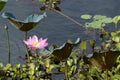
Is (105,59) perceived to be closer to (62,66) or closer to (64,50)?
(64,50)

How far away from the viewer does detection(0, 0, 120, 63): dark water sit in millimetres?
2676

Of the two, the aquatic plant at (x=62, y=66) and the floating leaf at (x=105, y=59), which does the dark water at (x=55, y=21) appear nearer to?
the aquatic plant at (x=62, y=66)

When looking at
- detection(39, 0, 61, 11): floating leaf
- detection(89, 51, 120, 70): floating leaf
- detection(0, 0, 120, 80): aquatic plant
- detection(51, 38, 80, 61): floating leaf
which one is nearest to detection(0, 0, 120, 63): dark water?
detection(39, 0, 61, 11): floating leaf

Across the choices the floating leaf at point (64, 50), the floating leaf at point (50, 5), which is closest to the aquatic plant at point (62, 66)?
the floating leaf at point (64, 50)

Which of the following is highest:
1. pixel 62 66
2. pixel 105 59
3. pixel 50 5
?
pixel 50 5

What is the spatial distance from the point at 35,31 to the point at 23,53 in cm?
28

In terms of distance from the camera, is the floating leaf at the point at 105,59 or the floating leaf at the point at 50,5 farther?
the floating leaf at the point at 50,5

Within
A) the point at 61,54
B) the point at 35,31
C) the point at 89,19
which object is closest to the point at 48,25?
the point at 35,31

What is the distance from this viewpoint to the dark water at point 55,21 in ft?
8.78

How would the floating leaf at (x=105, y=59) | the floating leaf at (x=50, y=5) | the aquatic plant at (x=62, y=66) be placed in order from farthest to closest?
the floating leaf at (x=50, y=5)
the aquatic plant at (x=62, y=66)
the floating leaf at (x=105, y=59)

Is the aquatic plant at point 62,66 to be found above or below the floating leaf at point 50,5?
below

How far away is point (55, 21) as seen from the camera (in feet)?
9.64

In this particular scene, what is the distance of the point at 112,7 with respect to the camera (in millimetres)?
3062

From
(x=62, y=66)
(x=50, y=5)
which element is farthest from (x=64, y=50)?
(x=50, y=5)
